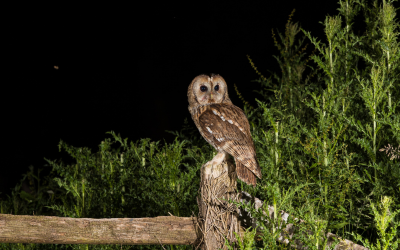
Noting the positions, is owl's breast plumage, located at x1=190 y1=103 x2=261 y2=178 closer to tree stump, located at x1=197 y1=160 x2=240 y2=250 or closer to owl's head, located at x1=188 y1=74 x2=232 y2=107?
owl's head, located at x1=188 y1=74 x2=232 y2=107

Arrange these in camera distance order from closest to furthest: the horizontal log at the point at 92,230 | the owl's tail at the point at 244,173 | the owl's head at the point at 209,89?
the horizontal log at the point at 92,230, the owl's tail at the point at 244,173, the owl's head at the point at 209,89

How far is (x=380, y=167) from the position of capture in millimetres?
1811

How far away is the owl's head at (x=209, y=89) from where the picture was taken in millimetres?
2197

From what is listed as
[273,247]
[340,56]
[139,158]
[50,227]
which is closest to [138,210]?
[139,158]

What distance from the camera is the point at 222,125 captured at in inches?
80.3

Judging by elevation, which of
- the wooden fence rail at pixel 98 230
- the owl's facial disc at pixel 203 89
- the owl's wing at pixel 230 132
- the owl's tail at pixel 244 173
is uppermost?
the owl's facial disc at pixel 203 89

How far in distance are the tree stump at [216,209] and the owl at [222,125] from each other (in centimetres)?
11

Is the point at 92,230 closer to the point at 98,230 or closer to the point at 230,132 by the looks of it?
the point at 98,230

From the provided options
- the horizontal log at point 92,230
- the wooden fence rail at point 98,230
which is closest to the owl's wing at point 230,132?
the wooden fence rail at point 98,230

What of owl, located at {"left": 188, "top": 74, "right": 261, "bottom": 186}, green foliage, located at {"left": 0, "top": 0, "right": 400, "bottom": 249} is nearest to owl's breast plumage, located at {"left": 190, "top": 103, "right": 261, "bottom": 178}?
owl, located at {"left": 188, "top": 74, "right": 261, "bottom": 186}

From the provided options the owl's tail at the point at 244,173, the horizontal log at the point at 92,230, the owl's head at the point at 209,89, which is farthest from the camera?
the owl's head at the point at 209,89

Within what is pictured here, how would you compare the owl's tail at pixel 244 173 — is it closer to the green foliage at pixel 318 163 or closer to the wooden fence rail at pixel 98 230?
the green foliage at pixel 318 163

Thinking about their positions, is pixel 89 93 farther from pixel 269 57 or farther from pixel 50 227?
pixel 50 227

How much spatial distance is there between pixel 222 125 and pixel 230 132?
60 mm
